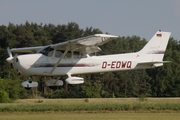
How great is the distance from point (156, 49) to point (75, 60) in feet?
16.5

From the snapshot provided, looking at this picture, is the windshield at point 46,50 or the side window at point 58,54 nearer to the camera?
the windshield at point 46,50

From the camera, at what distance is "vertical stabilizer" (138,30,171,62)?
97.7ft

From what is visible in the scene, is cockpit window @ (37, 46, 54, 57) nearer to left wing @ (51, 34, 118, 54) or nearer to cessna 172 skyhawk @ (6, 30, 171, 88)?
cessna 172 skyhawk @ (6, 30, 171, 88)

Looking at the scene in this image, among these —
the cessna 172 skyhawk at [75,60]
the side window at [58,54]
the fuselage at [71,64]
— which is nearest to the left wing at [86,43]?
the cessna 172 skyhawk at [75,60]

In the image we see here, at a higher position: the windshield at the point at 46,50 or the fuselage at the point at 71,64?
the windshield at the point at 46,50

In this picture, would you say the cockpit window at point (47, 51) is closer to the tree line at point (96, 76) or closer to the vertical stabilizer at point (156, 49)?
the vertical stabilizer at point (156, 49)

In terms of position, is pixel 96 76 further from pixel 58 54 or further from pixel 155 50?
pixel 58 54

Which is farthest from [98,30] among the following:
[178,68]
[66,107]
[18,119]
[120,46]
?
[18,119]

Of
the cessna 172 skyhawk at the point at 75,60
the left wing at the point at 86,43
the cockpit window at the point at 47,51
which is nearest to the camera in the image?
the left wing at the point at 86,43

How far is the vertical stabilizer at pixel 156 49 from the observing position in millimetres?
29781

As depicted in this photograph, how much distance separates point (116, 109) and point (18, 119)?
7.46 m

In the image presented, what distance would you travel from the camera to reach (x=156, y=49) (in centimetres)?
2989

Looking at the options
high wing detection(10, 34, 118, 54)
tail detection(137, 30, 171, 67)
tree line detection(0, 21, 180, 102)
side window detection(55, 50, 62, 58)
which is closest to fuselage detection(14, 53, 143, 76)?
side window detection(55, 50, 62, 58)

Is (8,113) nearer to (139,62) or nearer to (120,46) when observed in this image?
(139,62)
